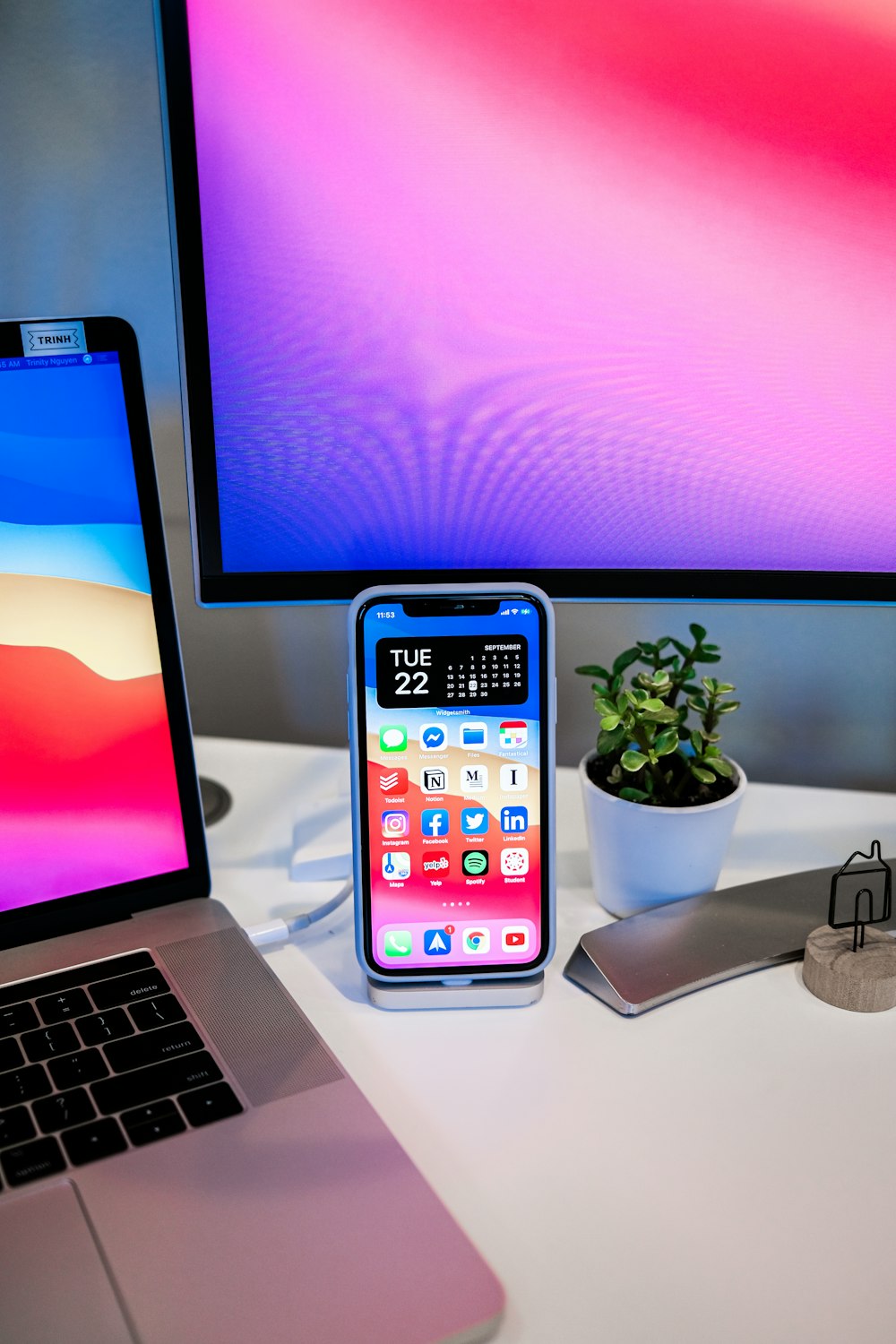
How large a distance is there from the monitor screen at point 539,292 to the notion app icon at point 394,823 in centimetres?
13

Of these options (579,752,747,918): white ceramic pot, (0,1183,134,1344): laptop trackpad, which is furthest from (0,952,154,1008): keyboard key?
(579,752,747,918): white ceramic pot

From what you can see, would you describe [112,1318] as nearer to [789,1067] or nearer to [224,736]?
[789,1067]

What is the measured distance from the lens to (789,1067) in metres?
0.48

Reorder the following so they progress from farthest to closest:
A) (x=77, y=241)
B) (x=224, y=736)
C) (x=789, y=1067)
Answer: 1. (x=224, y=736)
2. (x=77, y=241)
3. (x=789, y=1067)

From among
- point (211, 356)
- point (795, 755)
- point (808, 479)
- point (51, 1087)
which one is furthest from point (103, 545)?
point (795, 755)

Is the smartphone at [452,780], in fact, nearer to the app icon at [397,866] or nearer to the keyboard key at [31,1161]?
the app icon at [397,866]

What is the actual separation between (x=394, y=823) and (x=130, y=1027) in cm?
15

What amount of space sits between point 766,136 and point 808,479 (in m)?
→ 0.17

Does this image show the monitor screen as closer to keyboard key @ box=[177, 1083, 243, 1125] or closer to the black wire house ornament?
the black wire house ornament

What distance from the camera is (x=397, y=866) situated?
53 centimetres

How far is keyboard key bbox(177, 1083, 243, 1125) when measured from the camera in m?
0.43

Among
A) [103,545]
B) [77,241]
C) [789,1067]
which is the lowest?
[789,1067]

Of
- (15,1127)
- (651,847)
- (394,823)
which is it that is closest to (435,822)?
(394,823)

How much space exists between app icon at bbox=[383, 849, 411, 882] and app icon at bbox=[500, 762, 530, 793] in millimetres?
61
